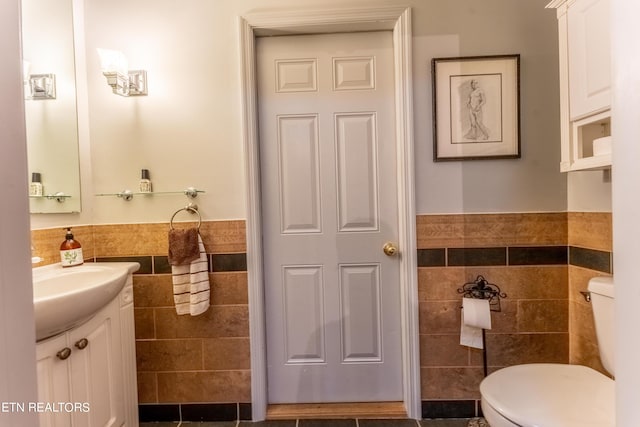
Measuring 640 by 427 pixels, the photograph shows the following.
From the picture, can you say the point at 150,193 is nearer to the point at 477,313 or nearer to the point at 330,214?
the point at 330,214

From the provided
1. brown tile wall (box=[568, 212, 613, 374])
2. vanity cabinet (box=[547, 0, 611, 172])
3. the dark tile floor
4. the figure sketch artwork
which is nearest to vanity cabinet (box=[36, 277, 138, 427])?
the dark tile floor

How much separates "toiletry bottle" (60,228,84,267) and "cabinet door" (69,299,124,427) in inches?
13.7

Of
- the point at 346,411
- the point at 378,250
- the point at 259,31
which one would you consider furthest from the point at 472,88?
the point at 346,411

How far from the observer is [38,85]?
1454mm

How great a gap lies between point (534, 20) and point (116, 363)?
95.9 inches

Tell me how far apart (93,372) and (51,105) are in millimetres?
1197

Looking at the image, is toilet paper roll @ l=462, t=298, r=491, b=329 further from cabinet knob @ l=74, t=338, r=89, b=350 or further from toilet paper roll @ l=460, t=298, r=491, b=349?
cabinet knob @ l=74, t=338, r=89, b=350

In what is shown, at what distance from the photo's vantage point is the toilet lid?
101cm

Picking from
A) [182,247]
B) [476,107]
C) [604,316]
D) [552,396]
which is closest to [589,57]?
[476,107]

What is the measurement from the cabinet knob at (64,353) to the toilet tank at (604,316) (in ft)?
6.30

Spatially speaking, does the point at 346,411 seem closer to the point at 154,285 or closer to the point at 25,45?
the point at 154,285

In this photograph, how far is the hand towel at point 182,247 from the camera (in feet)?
5.15
